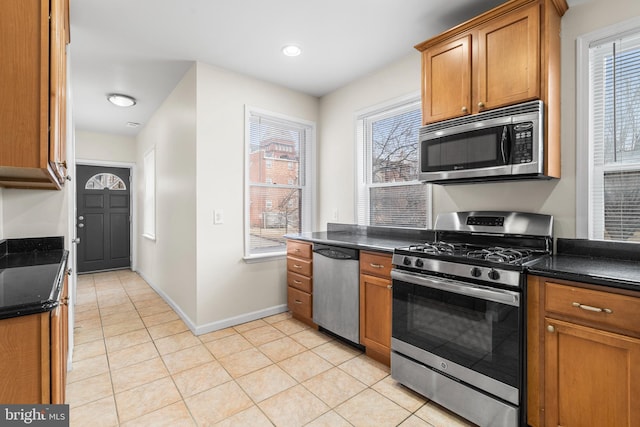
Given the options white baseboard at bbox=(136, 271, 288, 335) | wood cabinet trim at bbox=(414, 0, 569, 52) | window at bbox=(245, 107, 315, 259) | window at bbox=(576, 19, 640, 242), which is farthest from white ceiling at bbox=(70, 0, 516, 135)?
white baseboard at bbox=(136, 271, 288, 335)

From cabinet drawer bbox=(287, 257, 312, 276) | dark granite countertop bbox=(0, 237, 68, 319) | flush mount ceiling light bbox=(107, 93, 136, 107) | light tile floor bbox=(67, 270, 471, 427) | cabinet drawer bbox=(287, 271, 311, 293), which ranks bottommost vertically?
light tile floor bbox=(67, 270, 471, 427)

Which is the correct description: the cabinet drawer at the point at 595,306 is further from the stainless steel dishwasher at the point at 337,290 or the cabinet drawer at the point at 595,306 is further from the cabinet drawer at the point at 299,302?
the cabinet drawer at the point at 299,302

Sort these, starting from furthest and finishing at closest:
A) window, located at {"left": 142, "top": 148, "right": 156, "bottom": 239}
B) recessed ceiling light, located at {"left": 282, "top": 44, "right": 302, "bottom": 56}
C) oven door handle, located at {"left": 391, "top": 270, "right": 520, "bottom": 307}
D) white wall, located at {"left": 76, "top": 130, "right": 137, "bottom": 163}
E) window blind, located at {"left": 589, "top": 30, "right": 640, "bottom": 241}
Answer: white wall, located at {"left": 76, "top": 130, "right": 137, "bottom": 163}, window, located at {"left": 142, "top": 148, "right": 156, "bottom": 239}, recessed ceiling light, located at {"left": 282, "top": 44, "right": 302, "bottom": 56}, window blind, located at {"left": 589, "top": 30, "right": 640, "bottom": 241}, oven door handle, located at {"left": 391, "top": 270, "right": 520, "bottom": 307}

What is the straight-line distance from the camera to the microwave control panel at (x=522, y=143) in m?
1.88

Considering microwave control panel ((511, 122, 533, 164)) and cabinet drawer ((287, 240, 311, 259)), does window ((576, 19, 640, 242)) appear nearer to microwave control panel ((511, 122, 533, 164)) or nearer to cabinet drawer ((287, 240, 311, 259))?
microwave control panel ((511, 122, 533, 164))

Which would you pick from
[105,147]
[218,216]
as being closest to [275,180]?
[218,216]

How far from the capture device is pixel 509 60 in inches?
77.6

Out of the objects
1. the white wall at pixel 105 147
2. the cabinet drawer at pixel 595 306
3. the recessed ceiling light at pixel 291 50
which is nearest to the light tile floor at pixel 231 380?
the cabinet drawer at pixel 595 306

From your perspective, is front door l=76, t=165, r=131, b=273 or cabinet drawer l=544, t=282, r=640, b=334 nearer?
cabinet drawer l=544, t=282, r=640, b=334

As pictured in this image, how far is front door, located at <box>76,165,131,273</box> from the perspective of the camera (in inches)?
222

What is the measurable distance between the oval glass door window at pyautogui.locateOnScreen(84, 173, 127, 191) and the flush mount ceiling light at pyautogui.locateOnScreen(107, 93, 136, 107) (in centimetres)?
236

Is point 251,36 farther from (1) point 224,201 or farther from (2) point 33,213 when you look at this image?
(2) point 33,213

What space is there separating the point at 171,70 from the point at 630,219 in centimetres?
394

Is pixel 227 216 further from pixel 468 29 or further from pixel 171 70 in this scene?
pixel 468 29
